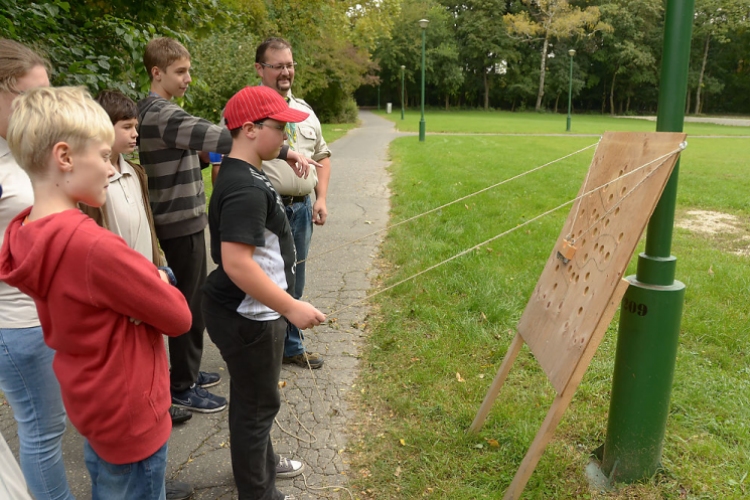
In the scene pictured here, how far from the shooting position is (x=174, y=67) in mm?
2906

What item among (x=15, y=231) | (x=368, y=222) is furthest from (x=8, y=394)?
(x=368, y=222)

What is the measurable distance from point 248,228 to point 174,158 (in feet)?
4.01

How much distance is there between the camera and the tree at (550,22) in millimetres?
52406

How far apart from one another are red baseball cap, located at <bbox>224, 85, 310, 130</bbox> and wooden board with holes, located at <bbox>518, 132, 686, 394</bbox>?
50.8 inches

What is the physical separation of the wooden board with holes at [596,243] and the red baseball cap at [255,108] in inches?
50.8

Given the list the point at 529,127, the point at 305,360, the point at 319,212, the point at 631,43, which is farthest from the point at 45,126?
the point at 631,43

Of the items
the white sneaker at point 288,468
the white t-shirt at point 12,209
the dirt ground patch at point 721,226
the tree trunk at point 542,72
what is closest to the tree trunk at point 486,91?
the tree trunk at point 542,72

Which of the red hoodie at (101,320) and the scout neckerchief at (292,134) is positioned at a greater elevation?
the scout neckerchief at (292,134)

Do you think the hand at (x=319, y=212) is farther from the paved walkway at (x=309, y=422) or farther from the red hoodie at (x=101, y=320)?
the red hoodie at (x=101, y=320)

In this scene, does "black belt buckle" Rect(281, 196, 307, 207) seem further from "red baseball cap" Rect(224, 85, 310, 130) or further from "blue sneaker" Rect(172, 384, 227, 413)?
"red baseball cap" Rect(224, 85, 310, 130)

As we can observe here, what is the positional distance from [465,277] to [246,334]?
3409 millimetres

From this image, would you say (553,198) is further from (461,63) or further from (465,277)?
(461,63)

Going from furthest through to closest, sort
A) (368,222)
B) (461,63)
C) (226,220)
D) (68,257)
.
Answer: (461,63) → (368,222) → (226,220) → (68,257)

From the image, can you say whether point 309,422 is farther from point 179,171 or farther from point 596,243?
point 596,243
